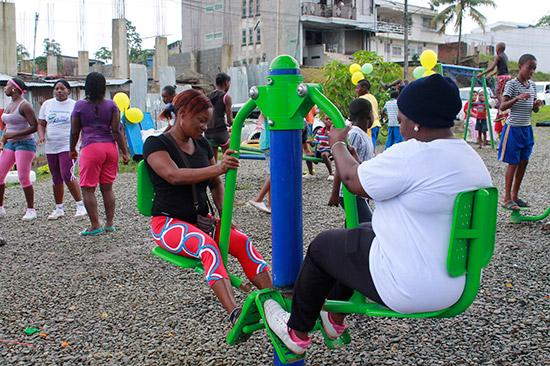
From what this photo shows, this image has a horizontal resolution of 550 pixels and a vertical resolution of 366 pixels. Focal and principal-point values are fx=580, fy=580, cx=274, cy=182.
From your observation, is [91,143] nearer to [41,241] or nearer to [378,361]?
[41,241]

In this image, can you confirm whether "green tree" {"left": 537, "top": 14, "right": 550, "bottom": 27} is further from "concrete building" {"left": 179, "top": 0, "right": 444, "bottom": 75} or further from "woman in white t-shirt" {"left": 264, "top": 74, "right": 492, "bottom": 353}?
"woman in white t-shirt" {"left": 264, "top": 74, "right": 492, "bottom": 353}

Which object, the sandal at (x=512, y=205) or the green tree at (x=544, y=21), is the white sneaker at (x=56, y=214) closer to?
the sandal at (x=512, y=205)

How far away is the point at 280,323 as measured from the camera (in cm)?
270

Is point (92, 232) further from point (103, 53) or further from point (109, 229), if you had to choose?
point (103, 53)

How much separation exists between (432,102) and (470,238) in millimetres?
549

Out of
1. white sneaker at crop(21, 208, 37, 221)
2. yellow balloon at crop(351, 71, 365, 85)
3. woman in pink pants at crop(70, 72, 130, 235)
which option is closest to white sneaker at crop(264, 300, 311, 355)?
woman in pink pants at crop(70, 72, 130, 235)

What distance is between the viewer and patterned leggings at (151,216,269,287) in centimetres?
305

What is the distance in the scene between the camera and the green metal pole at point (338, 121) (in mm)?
2600

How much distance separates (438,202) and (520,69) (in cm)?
508

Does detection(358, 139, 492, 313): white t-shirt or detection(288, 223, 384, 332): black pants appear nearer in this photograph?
detection(358, 139, 492, 313): white t-shirt

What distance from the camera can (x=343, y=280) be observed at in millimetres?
2469

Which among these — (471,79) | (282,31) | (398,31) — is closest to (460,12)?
(398,31)

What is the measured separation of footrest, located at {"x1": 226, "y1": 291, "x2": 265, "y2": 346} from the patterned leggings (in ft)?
0.87

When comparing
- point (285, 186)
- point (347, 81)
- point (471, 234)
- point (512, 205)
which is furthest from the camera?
point (347, 81)
